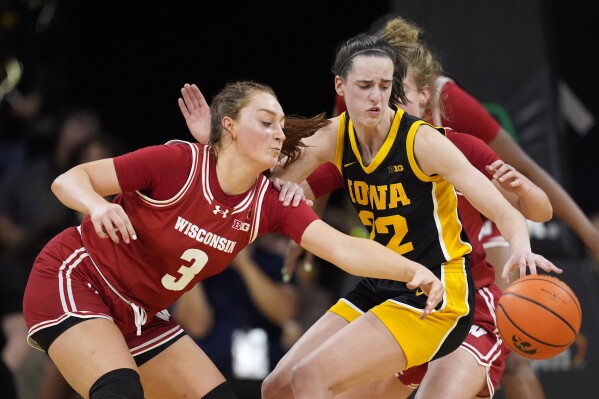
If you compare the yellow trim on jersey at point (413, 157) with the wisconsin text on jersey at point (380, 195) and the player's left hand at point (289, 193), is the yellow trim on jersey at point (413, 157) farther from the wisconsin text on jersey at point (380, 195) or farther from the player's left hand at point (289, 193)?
the player's left hand at point (289, 193)

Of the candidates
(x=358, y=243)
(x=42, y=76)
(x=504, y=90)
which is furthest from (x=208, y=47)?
(x=358, y=243)

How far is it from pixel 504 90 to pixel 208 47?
9.33ft

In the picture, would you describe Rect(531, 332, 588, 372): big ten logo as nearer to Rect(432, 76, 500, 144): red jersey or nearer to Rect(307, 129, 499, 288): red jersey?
Rect(432, 76, 500, 144): red jersey

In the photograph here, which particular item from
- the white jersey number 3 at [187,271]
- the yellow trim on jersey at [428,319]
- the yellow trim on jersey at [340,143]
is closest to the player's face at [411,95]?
the yellow trim on jersey at [340,143]

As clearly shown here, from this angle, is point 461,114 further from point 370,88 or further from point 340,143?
point 370,88

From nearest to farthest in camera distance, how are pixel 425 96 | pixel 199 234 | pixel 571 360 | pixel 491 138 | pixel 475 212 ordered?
1. pixel 199 234
2. pixel 475 212
3. pixel 425 96
4. pixel 491 138
5. pixel 571 360

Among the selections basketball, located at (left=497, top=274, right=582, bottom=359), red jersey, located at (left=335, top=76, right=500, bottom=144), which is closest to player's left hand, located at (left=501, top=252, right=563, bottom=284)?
basketball, located at (left=497, top=274, right=582, bottom=359)

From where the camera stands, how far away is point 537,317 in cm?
407

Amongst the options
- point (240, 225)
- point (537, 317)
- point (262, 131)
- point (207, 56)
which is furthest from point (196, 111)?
point (207, 56)

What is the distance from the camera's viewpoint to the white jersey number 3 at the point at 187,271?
13.8 feet

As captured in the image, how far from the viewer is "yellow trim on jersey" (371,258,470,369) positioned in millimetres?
4129

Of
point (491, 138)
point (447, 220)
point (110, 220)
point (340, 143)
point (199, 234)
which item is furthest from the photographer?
point (491, 138)

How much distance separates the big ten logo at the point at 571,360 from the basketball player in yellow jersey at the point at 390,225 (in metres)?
2.50

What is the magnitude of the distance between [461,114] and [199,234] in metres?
1.68
